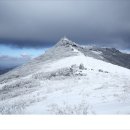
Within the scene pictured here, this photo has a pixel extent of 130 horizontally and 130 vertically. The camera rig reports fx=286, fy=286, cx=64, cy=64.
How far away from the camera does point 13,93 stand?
51.7 ft

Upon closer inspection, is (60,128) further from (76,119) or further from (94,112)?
(94,112)

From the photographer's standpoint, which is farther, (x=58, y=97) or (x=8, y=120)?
(x=58, y=97)

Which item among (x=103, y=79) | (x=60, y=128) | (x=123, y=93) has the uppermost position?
(x=103, y=79)

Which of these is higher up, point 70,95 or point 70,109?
point 70,95

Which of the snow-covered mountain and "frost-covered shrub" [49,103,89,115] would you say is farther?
the snow-covered mountain

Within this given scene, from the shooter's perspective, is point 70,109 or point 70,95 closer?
point 70,109

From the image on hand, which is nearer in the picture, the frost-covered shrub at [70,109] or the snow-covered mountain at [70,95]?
the frost-covered shrub at [70,109]

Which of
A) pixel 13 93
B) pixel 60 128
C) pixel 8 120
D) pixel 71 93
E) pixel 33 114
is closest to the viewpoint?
pixel 60 128

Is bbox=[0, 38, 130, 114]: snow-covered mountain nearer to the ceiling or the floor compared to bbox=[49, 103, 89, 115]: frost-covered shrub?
nearer to the ceiling

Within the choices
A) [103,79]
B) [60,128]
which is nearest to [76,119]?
[60,128]

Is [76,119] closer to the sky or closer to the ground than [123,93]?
closer to the ground

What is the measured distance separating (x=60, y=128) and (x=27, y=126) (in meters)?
0.92

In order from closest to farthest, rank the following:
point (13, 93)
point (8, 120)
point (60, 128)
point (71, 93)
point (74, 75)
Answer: point (60, 128), point (8, 120), point (71, 93), point (13, 93), point (74, 75)

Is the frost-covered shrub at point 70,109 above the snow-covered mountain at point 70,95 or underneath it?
underneath
